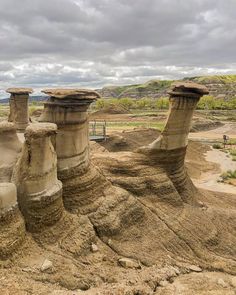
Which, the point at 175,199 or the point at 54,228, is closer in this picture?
the point at 54,228

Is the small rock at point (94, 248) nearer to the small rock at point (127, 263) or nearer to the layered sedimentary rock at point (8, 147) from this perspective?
the small rock at point (127, 263)

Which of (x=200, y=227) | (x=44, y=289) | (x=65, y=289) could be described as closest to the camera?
(x=44, y=289)

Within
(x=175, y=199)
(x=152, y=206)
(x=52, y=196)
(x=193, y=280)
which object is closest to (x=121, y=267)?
(x=193, y=280)

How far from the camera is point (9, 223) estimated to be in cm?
954

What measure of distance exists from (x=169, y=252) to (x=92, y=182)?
3022mm

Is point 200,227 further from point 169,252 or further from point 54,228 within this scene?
point 54,228

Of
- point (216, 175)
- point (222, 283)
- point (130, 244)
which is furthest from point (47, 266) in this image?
point (216, 175)

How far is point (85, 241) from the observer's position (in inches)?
440

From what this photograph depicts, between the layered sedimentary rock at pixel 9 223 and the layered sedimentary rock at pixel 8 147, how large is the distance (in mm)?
1665

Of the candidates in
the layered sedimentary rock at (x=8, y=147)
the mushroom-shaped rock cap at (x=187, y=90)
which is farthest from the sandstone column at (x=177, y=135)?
the layered sedimentary rock at (x=8, y=147)

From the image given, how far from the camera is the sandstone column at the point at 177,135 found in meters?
14.9

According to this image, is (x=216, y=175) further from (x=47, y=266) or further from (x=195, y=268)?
(x=47, y=266)

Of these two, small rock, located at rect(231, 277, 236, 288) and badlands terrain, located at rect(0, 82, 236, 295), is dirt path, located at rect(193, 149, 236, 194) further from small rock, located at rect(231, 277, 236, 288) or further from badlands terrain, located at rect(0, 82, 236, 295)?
small rock, located at rect(231, 277, 236, 288)

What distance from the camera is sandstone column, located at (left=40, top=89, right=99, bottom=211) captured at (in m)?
12.0
